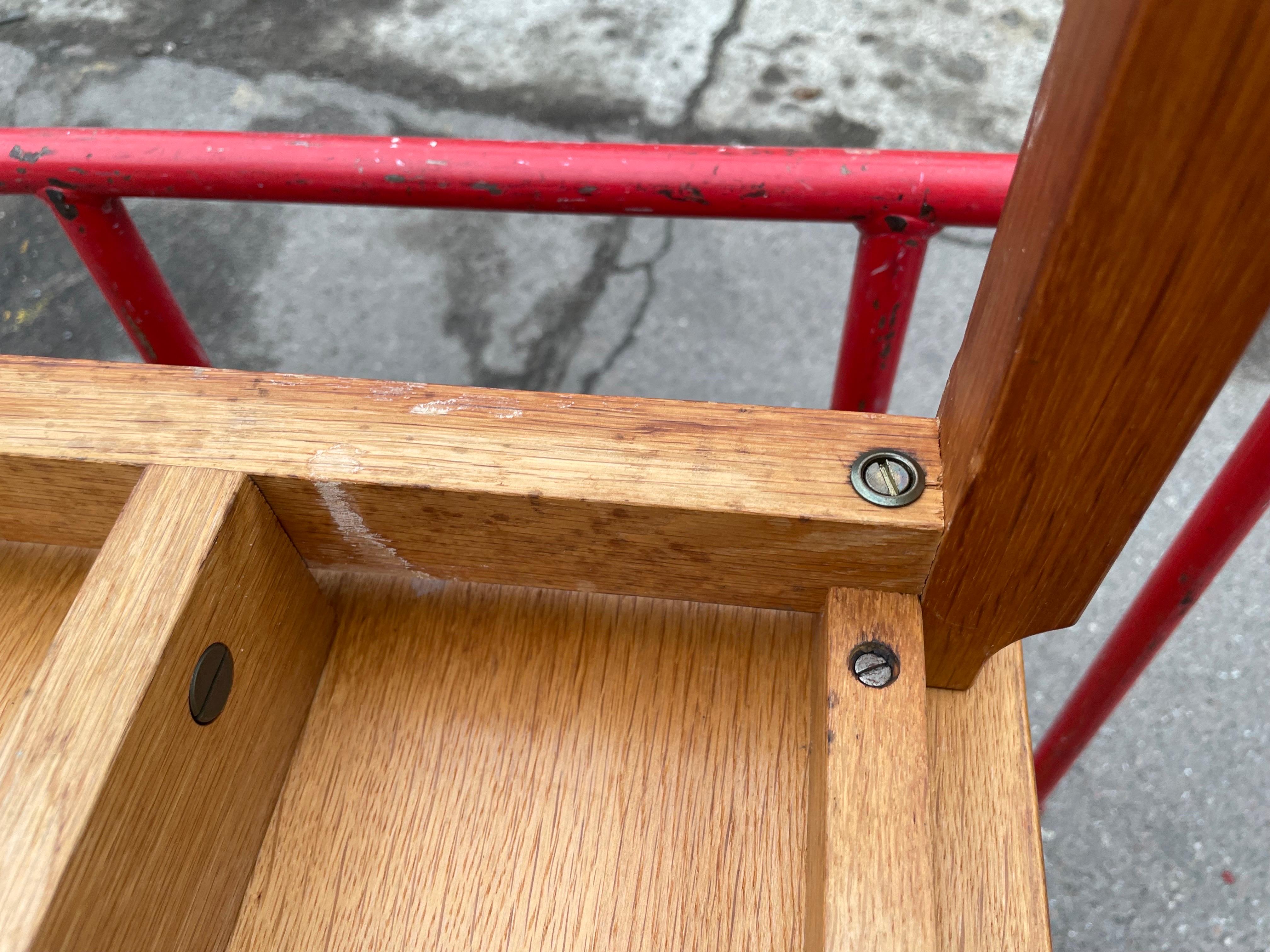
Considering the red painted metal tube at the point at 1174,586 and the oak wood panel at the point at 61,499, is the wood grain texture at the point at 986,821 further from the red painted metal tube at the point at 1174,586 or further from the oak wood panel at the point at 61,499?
the oak wood panel at the point at 61,499

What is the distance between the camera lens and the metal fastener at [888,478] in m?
0.54

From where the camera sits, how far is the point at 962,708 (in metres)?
0.64

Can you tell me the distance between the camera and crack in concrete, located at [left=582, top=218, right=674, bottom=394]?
215 cm

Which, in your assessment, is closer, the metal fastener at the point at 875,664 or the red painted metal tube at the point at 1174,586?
the metal fastener at the point at 875,664

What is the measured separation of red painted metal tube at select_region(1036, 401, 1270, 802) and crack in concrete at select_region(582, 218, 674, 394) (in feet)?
3.99

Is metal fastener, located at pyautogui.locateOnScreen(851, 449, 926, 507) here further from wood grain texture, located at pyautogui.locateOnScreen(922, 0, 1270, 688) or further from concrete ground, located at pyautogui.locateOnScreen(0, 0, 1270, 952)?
concrete ground, located at pyautogui.locateOnScreen(0, 0, 1270, 952)

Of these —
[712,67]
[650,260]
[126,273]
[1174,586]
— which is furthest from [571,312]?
[1174,586]

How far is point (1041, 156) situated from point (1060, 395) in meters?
0.11

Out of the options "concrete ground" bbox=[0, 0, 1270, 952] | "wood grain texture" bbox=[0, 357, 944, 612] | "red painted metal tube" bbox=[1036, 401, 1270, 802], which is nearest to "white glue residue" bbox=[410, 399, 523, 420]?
"wood grain texture" bbox=[0, 357, 944, 612]

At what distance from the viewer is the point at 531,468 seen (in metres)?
0.56

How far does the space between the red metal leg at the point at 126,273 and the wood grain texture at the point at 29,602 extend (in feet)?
1.00

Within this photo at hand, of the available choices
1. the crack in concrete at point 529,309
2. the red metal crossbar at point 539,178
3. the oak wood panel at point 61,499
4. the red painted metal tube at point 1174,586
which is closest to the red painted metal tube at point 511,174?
the red metal crossbar at point 539,178

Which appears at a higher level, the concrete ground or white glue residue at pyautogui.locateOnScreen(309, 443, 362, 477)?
white glue residue at pyautogui.locateOnScreen(309, 443, 362, 477)

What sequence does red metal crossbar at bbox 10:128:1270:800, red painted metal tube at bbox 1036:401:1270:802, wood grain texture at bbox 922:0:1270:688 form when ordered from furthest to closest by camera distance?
1. red metal crossbar at bbox 10:128:1270:800
2. red painted metal tube at bbox 1036:401:1270:802
3. wood grain texture at bbox 922:0:1270:688
